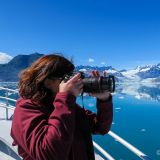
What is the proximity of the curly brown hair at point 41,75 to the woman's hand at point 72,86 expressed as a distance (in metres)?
0.07

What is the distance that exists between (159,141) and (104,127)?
215ft

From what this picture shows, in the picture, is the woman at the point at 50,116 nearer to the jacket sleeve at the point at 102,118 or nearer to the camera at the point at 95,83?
the camera at the point at 95,83

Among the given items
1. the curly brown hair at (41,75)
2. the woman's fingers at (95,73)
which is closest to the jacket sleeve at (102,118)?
the woman's fingers at (95,73)

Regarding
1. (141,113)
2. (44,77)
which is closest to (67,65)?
(44,77)

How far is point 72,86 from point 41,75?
0.15m

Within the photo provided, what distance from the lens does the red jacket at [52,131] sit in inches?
51.1

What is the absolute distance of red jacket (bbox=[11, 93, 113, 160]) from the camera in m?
1.30

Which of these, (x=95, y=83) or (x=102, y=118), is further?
(x=102, y=118)

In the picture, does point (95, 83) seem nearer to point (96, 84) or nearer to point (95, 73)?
point (96, 84)

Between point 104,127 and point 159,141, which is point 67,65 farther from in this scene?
point 159,141

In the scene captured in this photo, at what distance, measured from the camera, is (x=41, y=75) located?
1.47m

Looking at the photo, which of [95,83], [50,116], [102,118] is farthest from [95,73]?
[50,116]

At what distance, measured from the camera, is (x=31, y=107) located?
4.73ft

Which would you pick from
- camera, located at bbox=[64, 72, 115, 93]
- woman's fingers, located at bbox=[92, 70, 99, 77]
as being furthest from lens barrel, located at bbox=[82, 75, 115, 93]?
woman's fingers, located at bbox=[92, 70, 99, 77]
